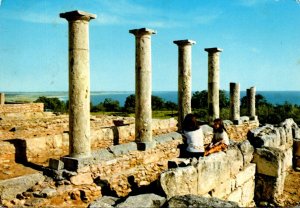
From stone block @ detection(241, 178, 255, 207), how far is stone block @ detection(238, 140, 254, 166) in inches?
21.9

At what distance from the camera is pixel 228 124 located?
15750 mm

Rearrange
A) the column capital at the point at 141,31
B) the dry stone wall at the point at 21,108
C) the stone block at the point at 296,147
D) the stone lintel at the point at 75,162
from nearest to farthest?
1. the stone lintel at the point at 75,162
2. the column capital at the point at 141,31
3. the stone block at the point at 296,147
4. the dry stone wall at the point at 21,108

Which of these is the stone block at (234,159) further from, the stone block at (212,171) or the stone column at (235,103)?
the stone column at (235,103)

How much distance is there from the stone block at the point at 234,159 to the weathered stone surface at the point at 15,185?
4.47m

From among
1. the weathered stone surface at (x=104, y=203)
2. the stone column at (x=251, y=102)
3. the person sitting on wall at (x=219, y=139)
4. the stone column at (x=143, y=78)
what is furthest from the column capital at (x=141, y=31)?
the stone column at (x=251, y=102)

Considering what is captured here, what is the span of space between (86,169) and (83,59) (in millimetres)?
2779

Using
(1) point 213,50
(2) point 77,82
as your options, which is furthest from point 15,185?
(1) point 213,50

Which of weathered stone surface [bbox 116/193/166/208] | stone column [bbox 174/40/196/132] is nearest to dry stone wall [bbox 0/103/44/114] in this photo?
stone column [bbox 174/40/196/132]

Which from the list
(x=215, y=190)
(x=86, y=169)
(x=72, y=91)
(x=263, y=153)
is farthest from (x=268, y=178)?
(x=72, y=91)

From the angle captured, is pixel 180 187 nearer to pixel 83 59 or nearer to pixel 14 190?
pixel 14 190

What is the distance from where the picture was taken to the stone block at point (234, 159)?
8.07 metres

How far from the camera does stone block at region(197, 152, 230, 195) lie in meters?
6.78

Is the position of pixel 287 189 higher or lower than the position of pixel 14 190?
lower

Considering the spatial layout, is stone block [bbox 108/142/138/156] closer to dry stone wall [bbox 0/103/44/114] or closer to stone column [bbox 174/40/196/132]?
stone column [bbox 174/40/196/132]
